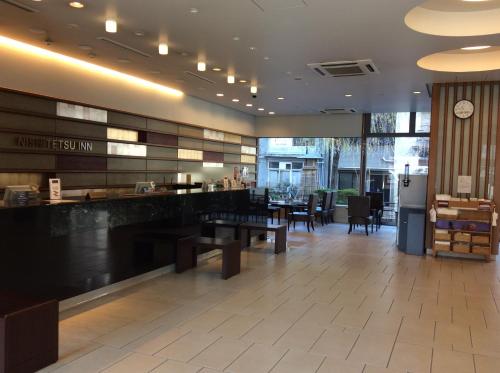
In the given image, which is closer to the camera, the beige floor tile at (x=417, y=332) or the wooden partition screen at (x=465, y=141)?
the beige floor tile at (x=417, y=332)

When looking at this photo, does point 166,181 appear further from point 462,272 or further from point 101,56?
point 462,272

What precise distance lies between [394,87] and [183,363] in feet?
22.5

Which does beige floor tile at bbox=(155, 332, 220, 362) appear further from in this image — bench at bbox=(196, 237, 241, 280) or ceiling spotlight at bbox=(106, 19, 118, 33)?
ceiling spotlight at bbox=(106, 19, 118, 33)

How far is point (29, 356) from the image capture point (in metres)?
2.90

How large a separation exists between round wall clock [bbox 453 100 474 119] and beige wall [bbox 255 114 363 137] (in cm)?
464

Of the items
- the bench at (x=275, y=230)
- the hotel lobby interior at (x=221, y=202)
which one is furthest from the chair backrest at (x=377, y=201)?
the bench at (x=275, y=230)

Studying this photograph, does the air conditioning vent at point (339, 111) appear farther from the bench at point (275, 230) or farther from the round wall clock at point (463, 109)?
the bench at point (275, 230)

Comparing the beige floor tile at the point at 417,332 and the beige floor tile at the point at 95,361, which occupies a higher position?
the beige floor tile at the point at 417,332

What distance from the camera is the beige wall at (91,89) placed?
19.3 feet

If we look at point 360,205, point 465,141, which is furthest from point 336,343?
point 360,205

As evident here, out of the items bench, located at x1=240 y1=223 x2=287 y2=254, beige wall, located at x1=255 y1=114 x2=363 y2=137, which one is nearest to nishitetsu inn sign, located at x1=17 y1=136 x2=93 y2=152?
bench, located at x1=240 y1=223 x2=287 y2=254

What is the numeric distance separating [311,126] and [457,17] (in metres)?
7.61

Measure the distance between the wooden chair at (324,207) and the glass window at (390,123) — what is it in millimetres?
2338

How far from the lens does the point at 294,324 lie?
4066 mm
